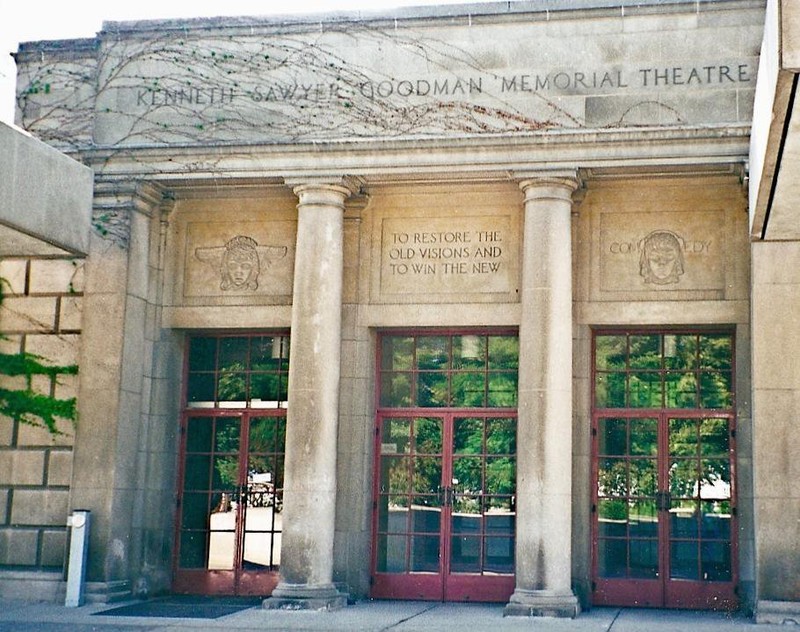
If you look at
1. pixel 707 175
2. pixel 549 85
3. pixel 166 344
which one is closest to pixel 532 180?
pixel 549 85

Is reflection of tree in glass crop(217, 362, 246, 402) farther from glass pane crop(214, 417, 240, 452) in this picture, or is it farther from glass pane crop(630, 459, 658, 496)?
glass pane crop(630, 459, 658, 496)

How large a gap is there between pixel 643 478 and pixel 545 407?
2.00 meters

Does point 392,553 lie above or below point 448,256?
below

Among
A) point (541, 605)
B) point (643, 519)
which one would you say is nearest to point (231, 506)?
point (541, 605)

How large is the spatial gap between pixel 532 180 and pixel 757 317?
10.2ft

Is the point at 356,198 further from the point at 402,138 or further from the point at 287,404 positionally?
the point at 287,404

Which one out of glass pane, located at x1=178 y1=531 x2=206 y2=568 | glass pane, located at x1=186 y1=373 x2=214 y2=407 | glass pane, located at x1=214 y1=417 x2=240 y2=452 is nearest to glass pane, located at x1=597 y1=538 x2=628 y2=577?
glass pane, located at x1=214 y1=417 x2=240 y2=452

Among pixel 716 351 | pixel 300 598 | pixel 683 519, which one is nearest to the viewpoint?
pixel 300 598

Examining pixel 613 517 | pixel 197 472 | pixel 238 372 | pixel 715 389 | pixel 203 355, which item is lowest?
pixel 613 517

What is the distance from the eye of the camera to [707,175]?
49.9ft

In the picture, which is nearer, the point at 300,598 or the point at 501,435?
the point at 300,598

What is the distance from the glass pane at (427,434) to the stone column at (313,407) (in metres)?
1.32

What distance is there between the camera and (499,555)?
15.8m

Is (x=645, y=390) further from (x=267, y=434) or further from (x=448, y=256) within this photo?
(x=267, y=434)
